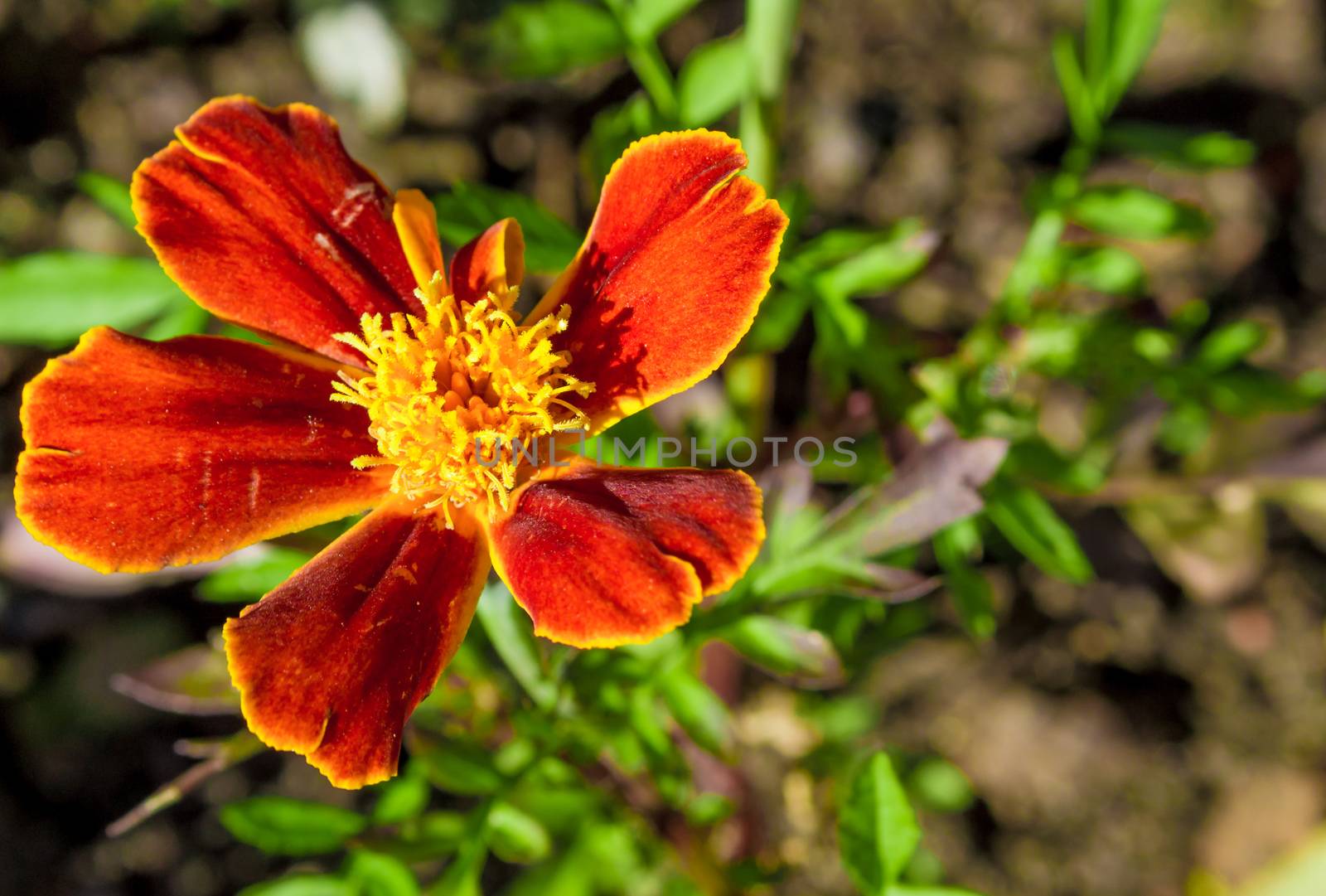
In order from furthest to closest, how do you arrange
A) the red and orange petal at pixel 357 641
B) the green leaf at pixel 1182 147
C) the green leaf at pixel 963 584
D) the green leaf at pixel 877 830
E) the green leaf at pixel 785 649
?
the green leaf at pixel 1182 147 < the green leaf at pixel 963 584 < the green leaf at pixel 785 649 < the green leaf at pixel 877 830 < the red and orange petal at pixel 357 641

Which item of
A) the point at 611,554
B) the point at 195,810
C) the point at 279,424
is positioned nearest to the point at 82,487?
the point at 279,424

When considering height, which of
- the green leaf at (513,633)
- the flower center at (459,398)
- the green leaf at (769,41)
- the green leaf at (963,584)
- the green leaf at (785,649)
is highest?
the green leaf at (769,41)

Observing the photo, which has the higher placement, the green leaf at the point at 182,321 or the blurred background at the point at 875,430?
the green leaf at the point at 182,321

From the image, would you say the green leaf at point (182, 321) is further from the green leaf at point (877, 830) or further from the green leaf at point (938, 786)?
the green leaf at point (938, 786)

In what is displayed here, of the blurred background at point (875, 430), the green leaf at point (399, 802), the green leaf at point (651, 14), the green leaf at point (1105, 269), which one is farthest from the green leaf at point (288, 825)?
the green leaf at point (1105, 269)

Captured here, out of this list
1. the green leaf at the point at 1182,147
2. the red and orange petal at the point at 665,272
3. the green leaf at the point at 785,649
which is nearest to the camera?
the red and orange petal at the point at 665,272

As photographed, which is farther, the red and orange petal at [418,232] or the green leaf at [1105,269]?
the green leaf at [1105,269]
